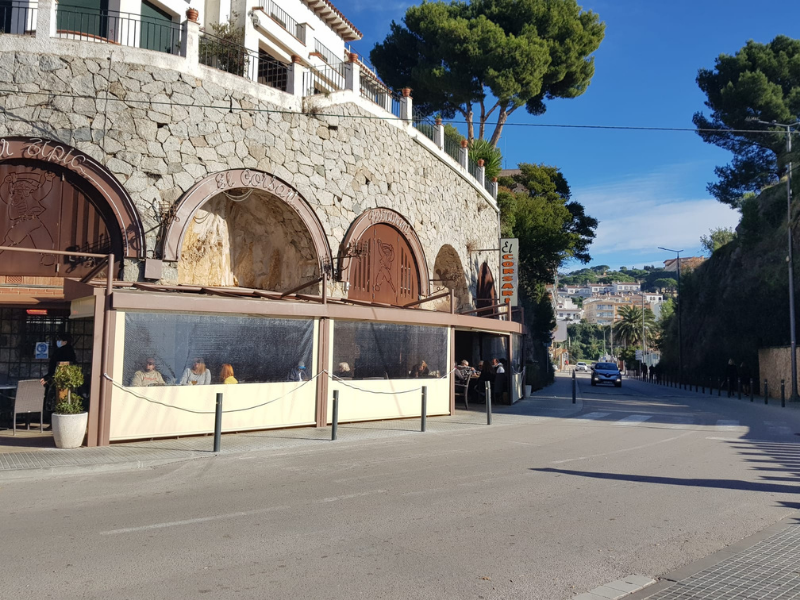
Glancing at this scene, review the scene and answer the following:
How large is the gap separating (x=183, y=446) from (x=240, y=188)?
283 inches

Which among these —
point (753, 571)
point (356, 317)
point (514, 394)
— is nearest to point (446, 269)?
point (514, 394)

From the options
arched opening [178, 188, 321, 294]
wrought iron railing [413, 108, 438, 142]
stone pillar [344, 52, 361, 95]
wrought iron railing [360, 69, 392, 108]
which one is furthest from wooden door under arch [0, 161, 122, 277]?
wrought iron railing [413, 108, 438, 142]

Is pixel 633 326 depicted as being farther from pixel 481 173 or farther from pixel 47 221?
pixel 47 221

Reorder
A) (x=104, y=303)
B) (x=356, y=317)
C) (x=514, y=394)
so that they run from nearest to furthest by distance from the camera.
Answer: (x=104, y=303) < (x=356, y=317) < (x=514, y=394)

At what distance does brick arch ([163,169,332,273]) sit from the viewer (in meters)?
15.1

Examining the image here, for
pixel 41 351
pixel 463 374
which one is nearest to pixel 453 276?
pixel 463 374

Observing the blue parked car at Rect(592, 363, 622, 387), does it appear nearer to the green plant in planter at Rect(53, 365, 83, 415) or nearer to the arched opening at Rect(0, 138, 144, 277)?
the arched opening at Rect(0, 138, 144, 277)

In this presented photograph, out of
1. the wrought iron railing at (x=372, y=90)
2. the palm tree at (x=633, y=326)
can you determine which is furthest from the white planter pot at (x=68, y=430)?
the palm tree at (x=633, y=326)

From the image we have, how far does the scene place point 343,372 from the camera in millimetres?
15492

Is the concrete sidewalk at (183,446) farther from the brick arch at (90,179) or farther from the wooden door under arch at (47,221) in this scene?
the brick arch at (90,179)

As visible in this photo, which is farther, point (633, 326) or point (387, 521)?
point (633, 326)

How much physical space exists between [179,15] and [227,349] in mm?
13953

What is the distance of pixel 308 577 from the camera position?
504 centimetres

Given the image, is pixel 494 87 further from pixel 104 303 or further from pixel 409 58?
pixel 104 303
